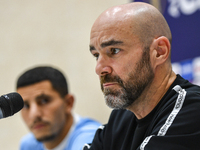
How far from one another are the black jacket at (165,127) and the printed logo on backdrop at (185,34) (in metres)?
0.86

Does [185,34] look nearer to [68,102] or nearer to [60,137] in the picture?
[68,102]

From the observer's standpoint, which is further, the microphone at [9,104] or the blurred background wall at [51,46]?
the blurred background wall at [51,46]

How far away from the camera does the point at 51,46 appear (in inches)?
132

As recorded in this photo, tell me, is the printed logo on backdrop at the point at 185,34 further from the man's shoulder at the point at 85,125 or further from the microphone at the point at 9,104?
the microphone at the point at 9,104

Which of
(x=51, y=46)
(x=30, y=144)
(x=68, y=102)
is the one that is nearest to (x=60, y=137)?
(x=68, y=102)

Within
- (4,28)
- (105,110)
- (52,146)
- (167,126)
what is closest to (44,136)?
(52,146)

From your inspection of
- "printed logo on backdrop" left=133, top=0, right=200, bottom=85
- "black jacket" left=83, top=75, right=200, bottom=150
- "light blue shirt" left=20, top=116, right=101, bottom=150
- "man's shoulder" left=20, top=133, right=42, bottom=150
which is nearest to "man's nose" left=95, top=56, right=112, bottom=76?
"black jacket" left=83, top=75, right=200, bottom=150

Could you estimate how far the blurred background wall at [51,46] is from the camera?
3.03m

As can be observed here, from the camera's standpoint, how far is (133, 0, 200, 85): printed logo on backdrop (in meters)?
1.93

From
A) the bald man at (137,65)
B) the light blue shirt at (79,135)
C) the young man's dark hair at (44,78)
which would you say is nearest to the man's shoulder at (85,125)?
the light blue shirt at (79,135)

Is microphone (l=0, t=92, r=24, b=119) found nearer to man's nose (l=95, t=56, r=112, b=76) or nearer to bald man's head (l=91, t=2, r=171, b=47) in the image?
man's nose (l=95, t=56, r=112, b=76)

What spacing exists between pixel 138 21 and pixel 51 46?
2339mm

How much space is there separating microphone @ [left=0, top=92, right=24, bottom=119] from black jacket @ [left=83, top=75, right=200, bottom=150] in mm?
456

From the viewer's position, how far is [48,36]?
3371 mm
